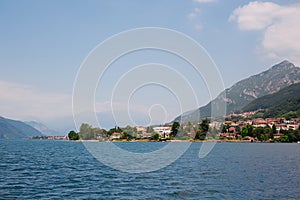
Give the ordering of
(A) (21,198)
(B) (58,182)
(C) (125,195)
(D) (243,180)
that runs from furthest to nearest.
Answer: (D) (243,180) < (B) (58,182) < (C) (125,195) < (A) (21,198)

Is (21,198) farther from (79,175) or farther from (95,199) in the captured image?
(79,175)

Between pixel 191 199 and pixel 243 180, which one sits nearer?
pixel 191 199

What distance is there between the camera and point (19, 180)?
33938mm

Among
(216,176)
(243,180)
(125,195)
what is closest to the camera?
(125,195)

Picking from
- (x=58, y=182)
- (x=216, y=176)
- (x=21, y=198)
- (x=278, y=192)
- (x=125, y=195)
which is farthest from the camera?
(x=216, y=176)

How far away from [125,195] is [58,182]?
8.50m

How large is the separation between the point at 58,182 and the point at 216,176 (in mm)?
17808

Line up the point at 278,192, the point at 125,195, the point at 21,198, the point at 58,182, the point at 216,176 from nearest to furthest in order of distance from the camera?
the point at 21,198
the point at 125,195
the point at 278,192
the point at 58,182
the point at 216,176

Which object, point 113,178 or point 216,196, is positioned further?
point 113,178

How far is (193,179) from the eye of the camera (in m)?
37.6

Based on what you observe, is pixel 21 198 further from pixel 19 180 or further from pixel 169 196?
pixel 169 196

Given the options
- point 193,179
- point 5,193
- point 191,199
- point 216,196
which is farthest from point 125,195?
point 193,179

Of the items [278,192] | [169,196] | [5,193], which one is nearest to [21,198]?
[5,193]

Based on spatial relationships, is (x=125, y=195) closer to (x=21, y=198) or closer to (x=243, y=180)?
(x=21, y=198)
